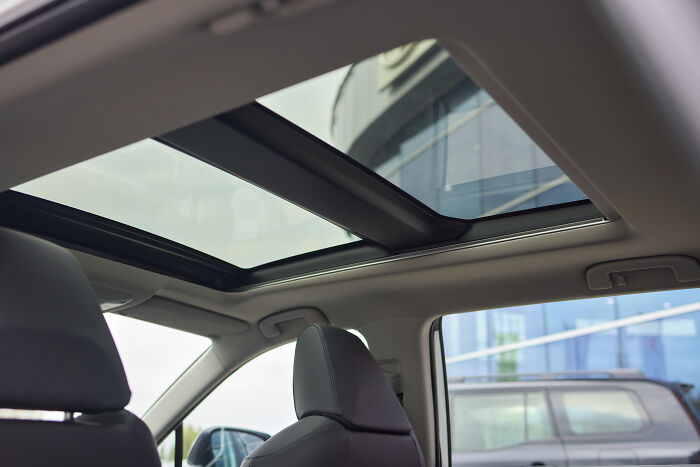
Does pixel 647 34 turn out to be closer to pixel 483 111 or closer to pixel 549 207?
pixel 483 111

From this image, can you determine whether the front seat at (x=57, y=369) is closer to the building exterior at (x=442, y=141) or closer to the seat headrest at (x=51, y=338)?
the seat headrest at (x=51, y=338)

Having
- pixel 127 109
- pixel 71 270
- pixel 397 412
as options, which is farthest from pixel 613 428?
pixel 127 109

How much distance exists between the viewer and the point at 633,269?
2.49 meters

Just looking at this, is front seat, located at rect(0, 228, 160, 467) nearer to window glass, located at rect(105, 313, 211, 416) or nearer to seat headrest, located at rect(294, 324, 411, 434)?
seat headrest, located at rect(294, 324, 411, 434)

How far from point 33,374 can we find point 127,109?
2.27 ft

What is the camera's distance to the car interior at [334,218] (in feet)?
3.67

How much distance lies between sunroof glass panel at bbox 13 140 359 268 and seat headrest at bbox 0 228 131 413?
0.38 m

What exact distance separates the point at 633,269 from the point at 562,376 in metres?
1.66

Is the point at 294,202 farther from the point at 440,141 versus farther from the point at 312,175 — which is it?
the point at 440,141

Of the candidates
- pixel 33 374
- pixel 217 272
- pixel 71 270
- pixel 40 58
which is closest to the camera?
pixel 40 58

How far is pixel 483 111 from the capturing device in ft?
6.41

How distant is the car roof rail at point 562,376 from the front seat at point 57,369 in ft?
7.03

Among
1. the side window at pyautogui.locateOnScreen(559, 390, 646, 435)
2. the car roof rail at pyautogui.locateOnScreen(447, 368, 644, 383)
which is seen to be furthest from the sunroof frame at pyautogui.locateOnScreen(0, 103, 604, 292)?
the side window at pyautogui.locateOnScreen(559, 390, 646, 435)

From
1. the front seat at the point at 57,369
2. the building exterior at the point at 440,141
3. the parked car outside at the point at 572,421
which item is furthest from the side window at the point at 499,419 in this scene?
the front seat at the point at 57,369
